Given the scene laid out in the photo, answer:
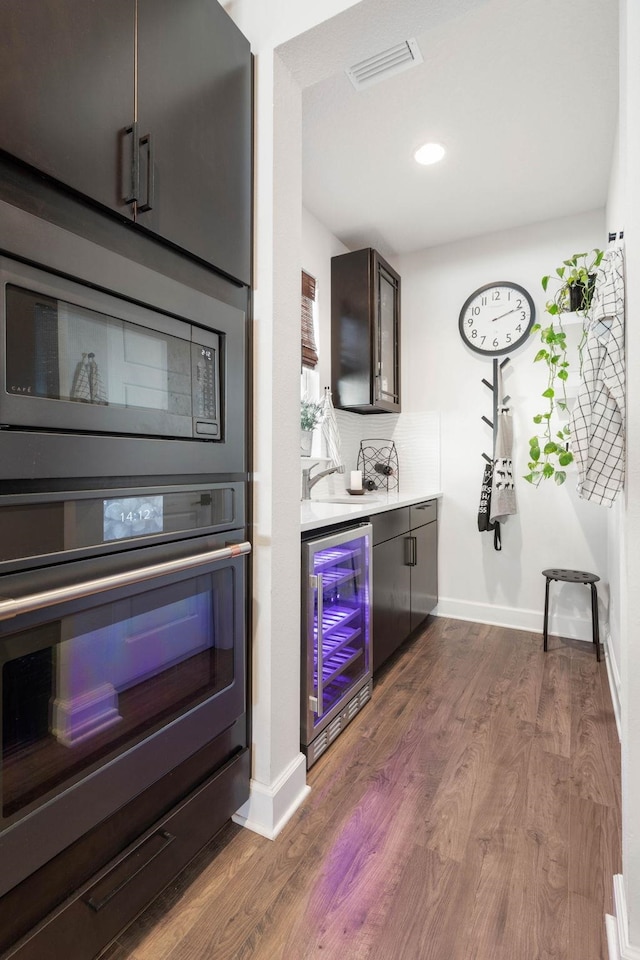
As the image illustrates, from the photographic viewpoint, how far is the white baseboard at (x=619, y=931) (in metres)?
1.00

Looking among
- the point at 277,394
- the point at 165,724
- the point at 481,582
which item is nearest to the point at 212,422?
the point at 277,394

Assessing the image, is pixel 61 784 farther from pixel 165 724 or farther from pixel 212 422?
pixel 212 422

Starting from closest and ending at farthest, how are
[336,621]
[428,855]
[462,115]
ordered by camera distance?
1. [428,855]
2. [336,621]
3. [462,115]

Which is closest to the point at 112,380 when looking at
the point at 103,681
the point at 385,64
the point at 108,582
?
the point at 108,582

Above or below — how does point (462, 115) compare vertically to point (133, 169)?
above

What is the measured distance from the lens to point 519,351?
318 centimetres

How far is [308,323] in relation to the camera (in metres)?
2.88

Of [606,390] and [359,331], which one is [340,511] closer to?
[606,390]

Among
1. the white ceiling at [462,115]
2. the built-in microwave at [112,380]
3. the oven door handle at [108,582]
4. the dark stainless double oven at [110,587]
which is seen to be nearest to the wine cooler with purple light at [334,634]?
the dark stainless double oven at [110,587]

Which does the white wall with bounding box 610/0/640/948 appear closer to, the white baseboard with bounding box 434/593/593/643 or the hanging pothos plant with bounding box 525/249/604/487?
the hanging pothos plant with bounding box 525/249/604/487

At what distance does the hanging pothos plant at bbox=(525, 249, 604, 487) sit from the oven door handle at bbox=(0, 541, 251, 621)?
78.6 inches

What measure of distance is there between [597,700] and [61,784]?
2.29 metres

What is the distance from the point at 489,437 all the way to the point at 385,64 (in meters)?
2.16

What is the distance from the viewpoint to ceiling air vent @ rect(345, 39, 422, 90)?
5.78 feet
